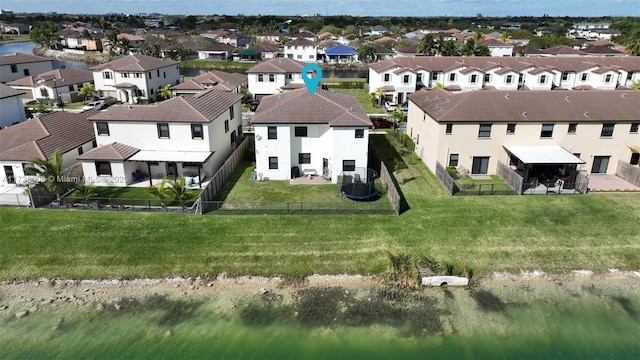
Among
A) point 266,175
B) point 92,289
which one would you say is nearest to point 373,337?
point 92,289

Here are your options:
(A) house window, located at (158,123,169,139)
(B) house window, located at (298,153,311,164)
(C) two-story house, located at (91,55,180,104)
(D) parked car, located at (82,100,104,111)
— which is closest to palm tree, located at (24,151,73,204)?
(A) house window, located at (158,123,169,139)

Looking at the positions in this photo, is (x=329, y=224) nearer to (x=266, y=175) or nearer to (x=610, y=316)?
(x=266, y=175)

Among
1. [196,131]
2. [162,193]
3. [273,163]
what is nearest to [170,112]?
[196,131]

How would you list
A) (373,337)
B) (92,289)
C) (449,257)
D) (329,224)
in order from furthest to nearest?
(329,224) < (449,257) < (92,289) < (373,337)

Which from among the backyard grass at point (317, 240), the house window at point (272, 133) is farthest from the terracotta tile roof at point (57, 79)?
the house window at point (272, 133)

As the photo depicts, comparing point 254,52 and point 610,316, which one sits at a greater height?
point 254,52

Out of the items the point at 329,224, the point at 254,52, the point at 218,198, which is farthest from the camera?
the point at 254,52

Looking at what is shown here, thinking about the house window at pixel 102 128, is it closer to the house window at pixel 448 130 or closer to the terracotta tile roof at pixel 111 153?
the terracotta tile roof at pixel 111 153

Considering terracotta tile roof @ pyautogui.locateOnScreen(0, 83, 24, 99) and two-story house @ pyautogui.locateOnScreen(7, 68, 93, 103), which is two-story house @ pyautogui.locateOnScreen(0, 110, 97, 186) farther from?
two-story house @ pyautogui.locateOnScreen(7, 68, 93, 103)
